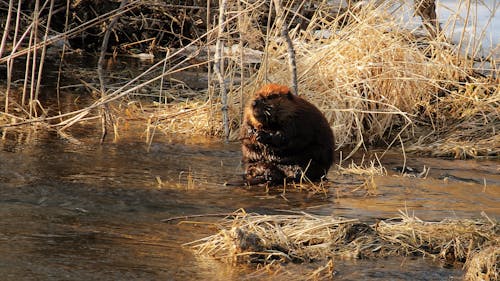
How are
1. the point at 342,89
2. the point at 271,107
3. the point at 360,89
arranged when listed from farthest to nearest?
the point at 360,89, the point at 342,89, the point at 271,107

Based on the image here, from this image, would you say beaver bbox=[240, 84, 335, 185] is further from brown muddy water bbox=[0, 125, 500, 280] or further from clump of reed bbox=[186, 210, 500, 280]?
clump of reed bbox=[186, 210, 500, 280]

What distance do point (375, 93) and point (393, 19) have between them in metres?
0.86

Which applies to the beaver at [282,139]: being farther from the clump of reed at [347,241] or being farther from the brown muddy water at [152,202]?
the clump of reed at [347,241]

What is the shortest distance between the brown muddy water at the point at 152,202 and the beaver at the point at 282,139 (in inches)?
8.4

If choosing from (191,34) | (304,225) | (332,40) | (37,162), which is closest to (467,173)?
(332,40)

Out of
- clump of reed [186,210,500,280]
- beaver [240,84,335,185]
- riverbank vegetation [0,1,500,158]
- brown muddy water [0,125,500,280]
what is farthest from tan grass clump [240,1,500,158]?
clump of reed [186,210,500,280]

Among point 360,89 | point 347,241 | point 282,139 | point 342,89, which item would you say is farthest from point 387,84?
point 347,241

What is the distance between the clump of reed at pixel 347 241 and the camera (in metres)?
4.32

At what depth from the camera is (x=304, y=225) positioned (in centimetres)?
473

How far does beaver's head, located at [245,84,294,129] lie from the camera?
6266mm

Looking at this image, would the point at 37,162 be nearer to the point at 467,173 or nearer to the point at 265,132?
the point at 265,132

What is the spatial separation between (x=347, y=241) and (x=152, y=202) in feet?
4.46

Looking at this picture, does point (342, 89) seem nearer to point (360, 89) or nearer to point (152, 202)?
point (360, 89)

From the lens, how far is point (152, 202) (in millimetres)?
5465
